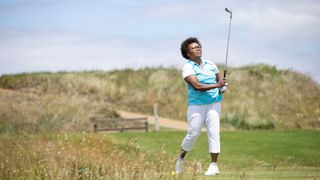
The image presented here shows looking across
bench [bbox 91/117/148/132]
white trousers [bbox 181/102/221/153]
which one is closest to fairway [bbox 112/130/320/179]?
bench [bbox 91/117/148/132]

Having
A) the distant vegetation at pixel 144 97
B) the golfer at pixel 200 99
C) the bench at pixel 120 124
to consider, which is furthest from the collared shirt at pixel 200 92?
the bench at pixel 120 124

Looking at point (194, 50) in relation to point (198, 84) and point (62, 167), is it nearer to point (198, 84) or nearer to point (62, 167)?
point (198, 84)

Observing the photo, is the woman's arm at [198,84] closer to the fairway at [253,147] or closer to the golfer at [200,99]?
the golfer at [200,99]

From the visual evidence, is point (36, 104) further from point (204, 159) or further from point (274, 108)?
point (204, 159)

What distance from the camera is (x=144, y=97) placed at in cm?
4522

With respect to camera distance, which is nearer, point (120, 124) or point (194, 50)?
point (194, 50)

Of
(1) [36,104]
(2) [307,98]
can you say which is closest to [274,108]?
(2) [307,98]

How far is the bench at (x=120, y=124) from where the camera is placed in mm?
33125

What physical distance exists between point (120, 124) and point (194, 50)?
23.5m

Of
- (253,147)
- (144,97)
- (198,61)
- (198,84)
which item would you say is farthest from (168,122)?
(198,84)

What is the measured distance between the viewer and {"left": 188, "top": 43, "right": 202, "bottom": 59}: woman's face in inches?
435

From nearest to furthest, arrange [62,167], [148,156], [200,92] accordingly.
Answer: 1. [200,92]
2. [62,167]
3. [148,156]

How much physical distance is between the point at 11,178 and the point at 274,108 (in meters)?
30.8

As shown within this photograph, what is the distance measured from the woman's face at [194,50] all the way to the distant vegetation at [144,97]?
1990 centimetres
